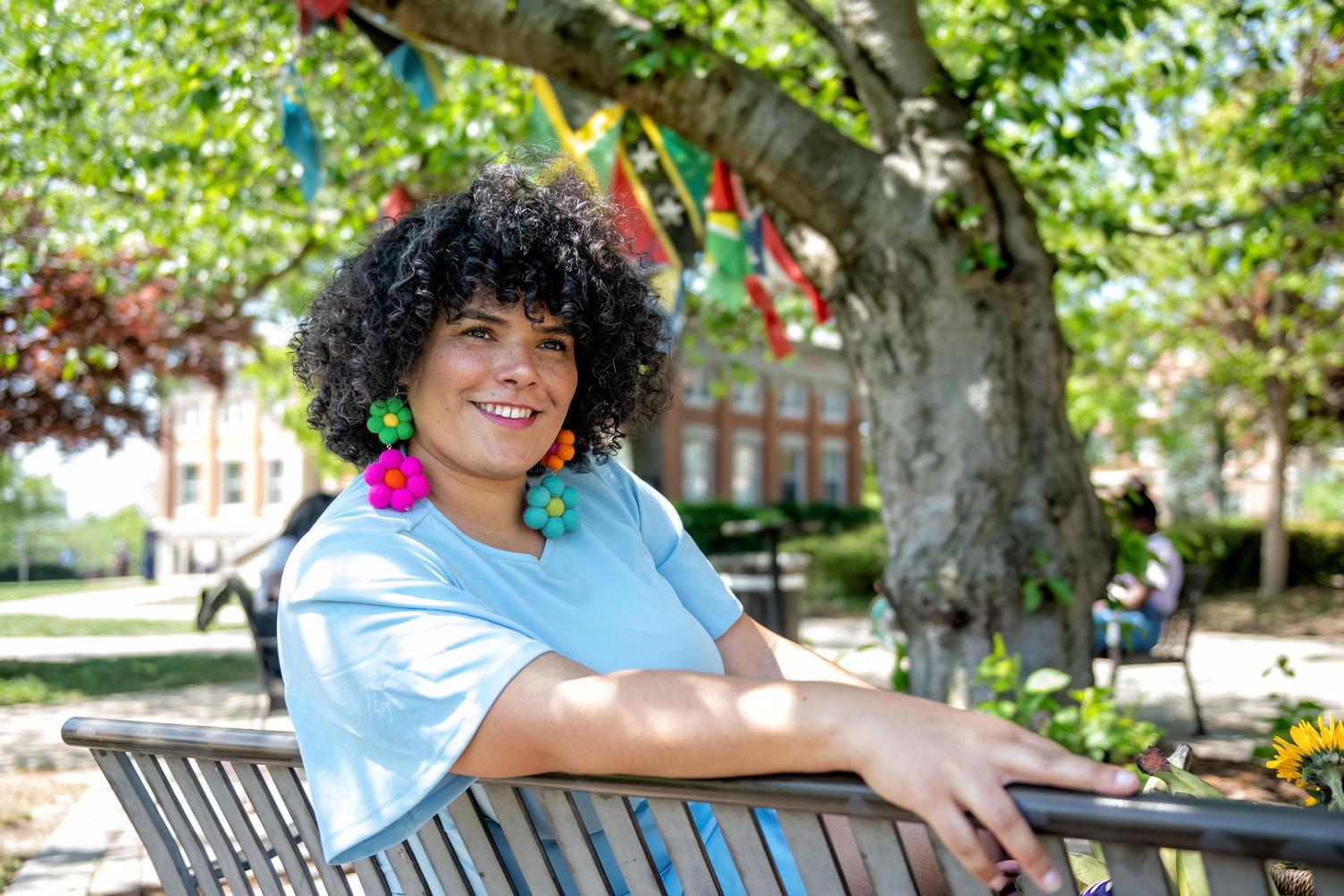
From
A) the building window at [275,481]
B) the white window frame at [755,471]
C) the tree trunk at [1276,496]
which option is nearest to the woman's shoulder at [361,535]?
the tree trunk at [1276,496]

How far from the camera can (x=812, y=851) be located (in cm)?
121

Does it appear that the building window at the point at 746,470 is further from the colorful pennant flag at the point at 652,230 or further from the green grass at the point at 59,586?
the colorful pennant flag at the point at 652,230

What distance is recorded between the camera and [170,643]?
14.4 m

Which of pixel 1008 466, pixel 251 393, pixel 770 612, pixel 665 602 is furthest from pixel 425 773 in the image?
pixel 251 393

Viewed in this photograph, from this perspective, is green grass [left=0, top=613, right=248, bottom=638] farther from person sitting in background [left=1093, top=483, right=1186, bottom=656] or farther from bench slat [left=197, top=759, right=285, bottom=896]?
bench slat [left=197, top=759, right=285, bottom=896]

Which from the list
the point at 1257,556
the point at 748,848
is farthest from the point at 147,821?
the point at 1257,556

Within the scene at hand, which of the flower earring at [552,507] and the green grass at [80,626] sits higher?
the flower earring at [552,507]

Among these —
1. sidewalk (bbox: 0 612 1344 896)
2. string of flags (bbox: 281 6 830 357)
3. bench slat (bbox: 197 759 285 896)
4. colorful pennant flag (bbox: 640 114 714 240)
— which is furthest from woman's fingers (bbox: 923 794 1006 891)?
colorful pennant flag (bbox: 640 114 714 240)

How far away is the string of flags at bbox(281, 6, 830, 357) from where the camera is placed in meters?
5.70

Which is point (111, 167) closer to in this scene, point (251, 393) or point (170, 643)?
point (170, 643)

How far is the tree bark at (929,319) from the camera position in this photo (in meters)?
4.30

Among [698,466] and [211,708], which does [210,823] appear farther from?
[698,466]

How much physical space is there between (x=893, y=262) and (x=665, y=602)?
2.87m

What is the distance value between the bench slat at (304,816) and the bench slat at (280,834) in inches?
1.6
